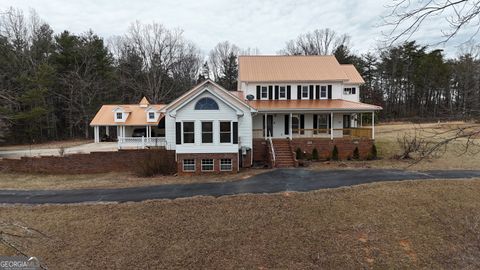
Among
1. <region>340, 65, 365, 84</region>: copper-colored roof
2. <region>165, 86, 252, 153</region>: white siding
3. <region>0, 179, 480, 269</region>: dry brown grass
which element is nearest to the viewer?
<region>0, 179, 480, 269</region>: dry brown grass

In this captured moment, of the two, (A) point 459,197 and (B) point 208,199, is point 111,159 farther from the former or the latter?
(A) point 459,197

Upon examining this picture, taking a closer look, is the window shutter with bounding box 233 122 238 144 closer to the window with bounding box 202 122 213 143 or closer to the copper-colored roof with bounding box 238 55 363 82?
the window with bounding box 202 122 213 143

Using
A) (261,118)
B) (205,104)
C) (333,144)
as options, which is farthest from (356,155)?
(205,104)

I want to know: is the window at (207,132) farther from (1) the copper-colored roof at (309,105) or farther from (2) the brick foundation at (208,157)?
(1) the copper-colored roof at (309,105)

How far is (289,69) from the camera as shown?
92.9 feet

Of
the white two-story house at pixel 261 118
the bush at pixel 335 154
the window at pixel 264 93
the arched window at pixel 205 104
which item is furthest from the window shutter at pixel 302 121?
the arched window at pixel 205 104

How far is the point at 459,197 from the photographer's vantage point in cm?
1269

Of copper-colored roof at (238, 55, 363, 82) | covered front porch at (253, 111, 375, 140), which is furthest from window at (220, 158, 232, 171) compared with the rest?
copper-colored roof at (238, 55, 363, 82)

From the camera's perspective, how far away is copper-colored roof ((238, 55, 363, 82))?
26719mm

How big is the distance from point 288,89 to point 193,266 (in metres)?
21.2

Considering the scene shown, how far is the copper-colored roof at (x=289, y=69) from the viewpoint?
1052 inches

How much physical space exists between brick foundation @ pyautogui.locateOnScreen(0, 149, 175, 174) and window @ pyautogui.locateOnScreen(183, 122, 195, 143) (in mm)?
2216

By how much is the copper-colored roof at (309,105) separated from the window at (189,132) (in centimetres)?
615

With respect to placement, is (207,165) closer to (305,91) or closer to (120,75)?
(305,91)
